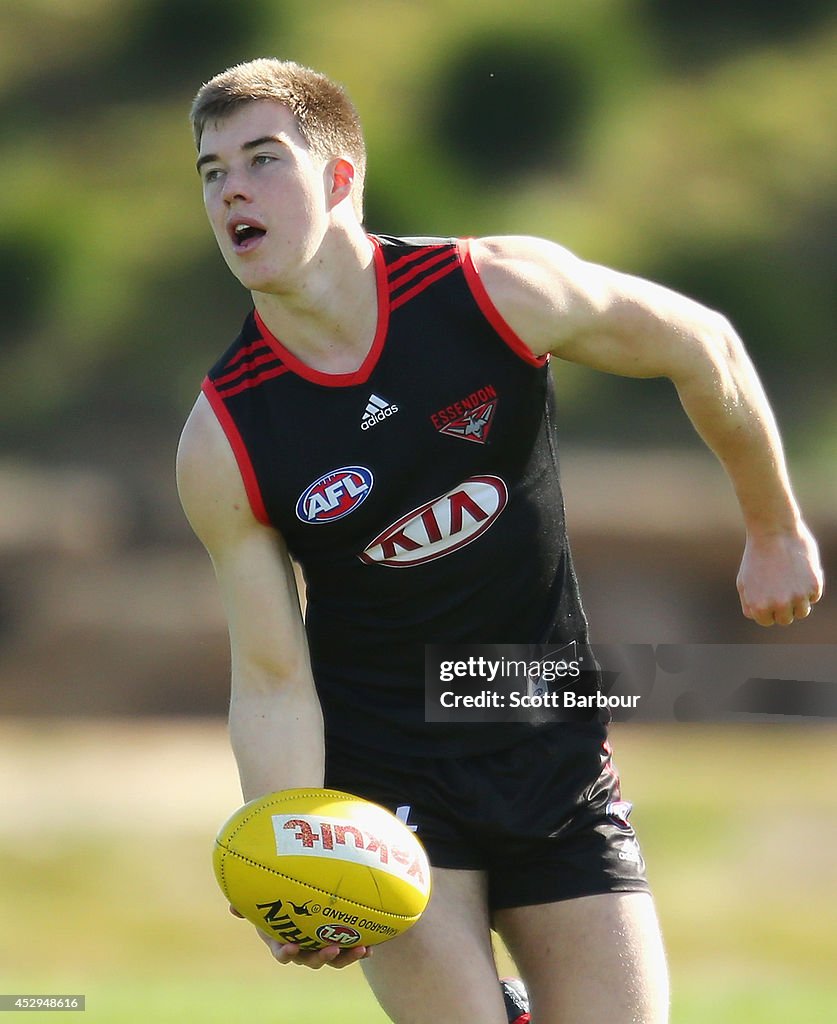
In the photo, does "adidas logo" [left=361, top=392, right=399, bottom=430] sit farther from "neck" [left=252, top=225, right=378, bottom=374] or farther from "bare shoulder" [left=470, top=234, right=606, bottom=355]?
"bare shoulder" [left=470, top=234, right=606, bottom=355]

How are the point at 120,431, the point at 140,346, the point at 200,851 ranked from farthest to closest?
the point at 140,346 < the point at 120,431 < the point at 200,851

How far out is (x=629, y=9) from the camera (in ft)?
102

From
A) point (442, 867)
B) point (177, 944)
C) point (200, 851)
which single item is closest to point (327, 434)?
point (442, 867)

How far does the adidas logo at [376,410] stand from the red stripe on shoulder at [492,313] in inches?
10.8

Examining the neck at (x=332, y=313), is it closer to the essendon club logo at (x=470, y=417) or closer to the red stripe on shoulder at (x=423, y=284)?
the red stripe on shoulder at (x=423, y=284)

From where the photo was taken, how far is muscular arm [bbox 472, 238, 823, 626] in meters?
3.82

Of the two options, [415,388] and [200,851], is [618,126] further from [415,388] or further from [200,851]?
[415,388]

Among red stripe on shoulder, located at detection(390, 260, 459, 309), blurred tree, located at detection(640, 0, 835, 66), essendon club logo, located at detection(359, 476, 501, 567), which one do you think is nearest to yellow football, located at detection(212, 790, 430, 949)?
essendon club logo, located at detection(359, 476, 501, 567)

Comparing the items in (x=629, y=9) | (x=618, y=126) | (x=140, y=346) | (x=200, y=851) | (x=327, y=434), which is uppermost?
(x=629, y=9)

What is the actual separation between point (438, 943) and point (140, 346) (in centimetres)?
2307

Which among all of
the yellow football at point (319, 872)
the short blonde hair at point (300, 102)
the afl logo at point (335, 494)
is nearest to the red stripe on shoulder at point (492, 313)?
the short blonde hair at point (300, 102)

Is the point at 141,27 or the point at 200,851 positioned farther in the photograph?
the point at 141,27

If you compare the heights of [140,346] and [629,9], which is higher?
[629,9]

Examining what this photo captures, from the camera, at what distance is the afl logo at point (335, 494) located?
375cm
